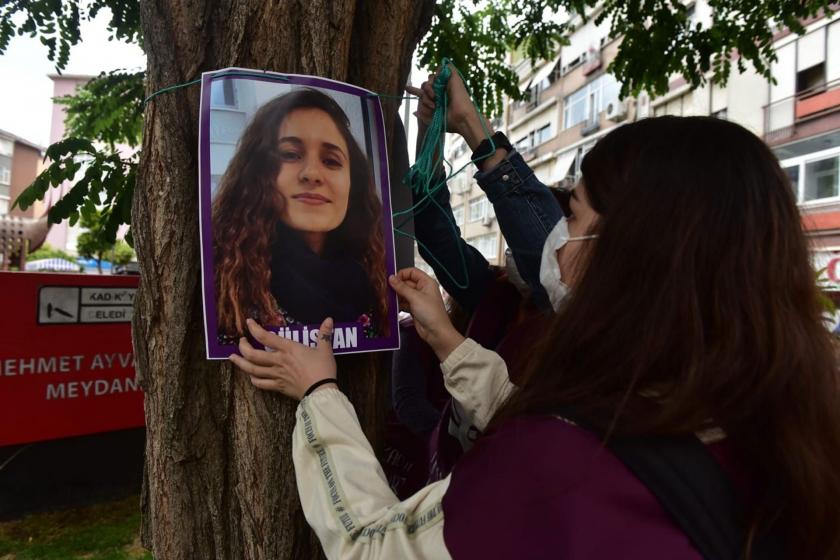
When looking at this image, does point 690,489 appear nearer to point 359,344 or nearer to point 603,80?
point 359,344

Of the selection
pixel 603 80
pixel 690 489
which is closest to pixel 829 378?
pixel 690 489

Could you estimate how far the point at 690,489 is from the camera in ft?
2.28

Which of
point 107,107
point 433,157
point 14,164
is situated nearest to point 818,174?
point 107,107

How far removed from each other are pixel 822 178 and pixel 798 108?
1.87m

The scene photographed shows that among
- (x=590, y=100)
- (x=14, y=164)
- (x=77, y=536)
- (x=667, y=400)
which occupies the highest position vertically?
(x=590, y=100)

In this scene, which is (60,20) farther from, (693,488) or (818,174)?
(818,174)

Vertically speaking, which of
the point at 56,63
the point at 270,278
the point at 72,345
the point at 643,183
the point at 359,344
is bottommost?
the point at 72,345

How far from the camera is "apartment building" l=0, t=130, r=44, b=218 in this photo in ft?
119

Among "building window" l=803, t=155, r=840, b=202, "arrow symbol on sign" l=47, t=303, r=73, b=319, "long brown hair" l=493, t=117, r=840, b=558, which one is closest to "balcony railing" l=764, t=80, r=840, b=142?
"building window" l=803, t=155, r=840, b=202

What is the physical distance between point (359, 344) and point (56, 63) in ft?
9.71

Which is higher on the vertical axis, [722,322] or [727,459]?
[722,322]

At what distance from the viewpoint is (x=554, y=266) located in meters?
1.33

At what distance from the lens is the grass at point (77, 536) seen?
11.2 ft

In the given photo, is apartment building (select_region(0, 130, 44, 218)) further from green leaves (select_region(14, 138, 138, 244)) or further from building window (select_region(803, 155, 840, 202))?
green leaves (select_region(14, 138, 138, 244))
